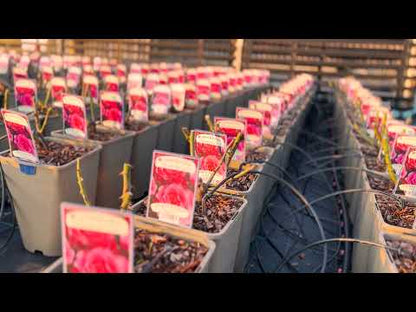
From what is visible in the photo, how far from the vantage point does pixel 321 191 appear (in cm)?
533

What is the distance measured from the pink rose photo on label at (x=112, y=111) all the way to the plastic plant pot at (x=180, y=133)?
1311mm

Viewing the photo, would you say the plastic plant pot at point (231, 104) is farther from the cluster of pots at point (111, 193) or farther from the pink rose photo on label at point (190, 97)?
the cluster of pots at point (111, 193)

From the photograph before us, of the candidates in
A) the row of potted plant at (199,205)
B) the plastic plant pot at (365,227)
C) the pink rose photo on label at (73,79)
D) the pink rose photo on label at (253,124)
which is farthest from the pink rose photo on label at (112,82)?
the plastic plant pot at (365,227)

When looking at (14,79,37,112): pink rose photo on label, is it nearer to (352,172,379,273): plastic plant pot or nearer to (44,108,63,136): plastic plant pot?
(44,108,63,136): plastic plant pot

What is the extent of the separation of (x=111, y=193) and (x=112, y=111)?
734 millimetres

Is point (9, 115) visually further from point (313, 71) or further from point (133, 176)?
point (313, 71)

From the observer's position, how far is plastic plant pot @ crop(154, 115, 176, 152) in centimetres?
474

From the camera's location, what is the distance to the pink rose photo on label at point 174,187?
1959 mm

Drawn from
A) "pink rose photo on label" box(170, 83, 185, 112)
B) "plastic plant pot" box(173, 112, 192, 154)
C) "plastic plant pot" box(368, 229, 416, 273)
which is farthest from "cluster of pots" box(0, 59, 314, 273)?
"pink rose photo on label" box(170, 83, 185, 112)

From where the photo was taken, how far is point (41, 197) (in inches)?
115

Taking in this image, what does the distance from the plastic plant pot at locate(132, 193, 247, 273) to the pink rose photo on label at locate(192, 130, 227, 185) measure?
252 millimetres

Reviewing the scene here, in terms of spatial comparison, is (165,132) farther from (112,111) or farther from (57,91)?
(57,91)
